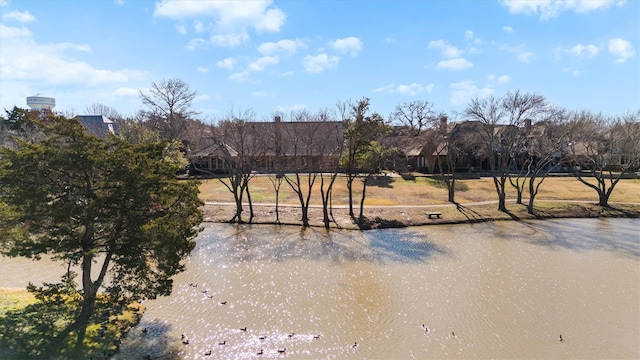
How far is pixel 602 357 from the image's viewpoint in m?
11.0

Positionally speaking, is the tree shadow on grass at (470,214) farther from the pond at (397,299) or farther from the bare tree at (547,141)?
the pond at (397,299)

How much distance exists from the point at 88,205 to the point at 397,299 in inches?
431

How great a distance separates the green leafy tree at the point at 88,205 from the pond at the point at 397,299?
2.79m

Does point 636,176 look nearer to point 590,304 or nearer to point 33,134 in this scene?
point 590,304

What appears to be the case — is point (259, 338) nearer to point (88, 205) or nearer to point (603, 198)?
point (88, 205)

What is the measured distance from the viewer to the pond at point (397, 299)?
1145 cm

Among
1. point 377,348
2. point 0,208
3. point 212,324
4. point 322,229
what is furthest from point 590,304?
point 0,208

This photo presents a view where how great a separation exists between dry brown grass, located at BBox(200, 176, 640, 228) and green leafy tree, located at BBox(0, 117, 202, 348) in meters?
16.2

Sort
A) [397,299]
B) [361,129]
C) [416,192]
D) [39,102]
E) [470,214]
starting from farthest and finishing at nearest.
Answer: [39,102], [416,192], [470,214], [361,129], [397,299]

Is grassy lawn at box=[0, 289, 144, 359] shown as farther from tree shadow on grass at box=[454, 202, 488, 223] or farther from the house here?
tree shadow on grass at box=[454, 202, 488, 223]

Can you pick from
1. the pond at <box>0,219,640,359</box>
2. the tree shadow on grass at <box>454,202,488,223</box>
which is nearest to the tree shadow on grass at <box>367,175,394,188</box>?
the tree shadow on grass at <box>454,202,488,223</box>

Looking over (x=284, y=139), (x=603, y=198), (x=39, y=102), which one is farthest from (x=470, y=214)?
Answer: (x=39, y=102)

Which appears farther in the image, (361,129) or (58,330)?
(361,129)

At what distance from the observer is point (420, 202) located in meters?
33.1
